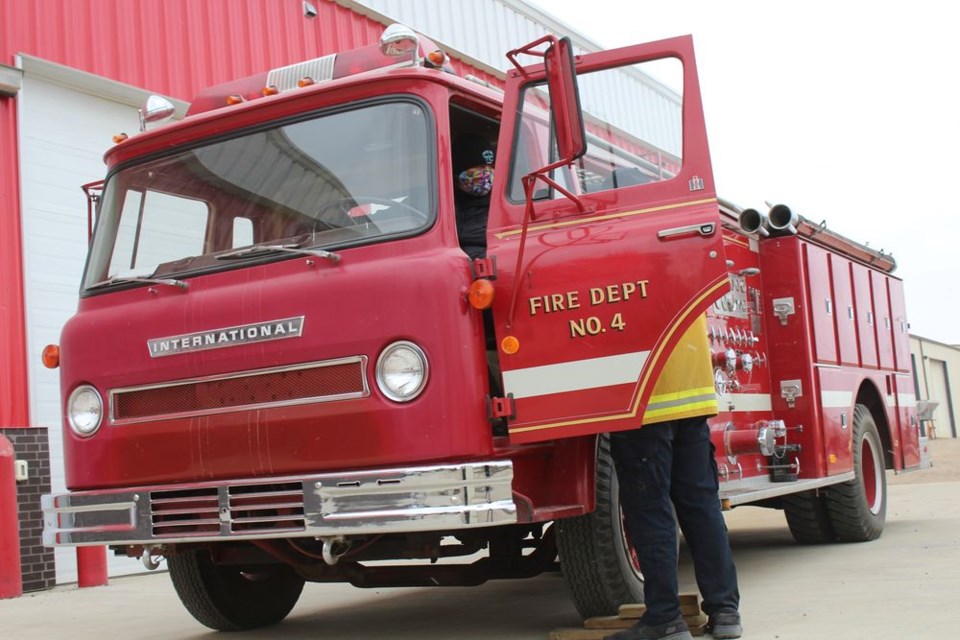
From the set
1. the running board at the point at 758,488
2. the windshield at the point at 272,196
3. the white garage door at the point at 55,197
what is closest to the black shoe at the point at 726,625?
the running board at the point at 758,488

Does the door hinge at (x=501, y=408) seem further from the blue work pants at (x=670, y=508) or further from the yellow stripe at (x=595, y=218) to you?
the yellow stripe at (x=595, y=218)

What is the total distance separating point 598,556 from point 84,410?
2573mm

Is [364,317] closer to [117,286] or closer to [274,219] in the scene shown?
[274,219]

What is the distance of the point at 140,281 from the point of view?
5566 mm

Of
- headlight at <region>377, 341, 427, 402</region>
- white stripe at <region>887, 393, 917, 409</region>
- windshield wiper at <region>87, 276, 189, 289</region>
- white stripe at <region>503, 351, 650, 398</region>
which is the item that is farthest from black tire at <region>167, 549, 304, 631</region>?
white stripe at <region>887, 393, 917, 409</region>

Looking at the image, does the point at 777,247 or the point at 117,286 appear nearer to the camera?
the point at 117,286

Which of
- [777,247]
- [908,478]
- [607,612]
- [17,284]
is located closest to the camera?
[607,612]

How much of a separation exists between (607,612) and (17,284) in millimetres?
6416

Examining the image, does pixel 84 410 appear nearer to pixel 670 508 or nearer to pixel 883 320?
pixel 670 508

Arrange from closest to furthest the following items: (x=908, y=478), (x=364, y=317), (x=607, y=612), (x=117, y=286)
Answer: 1. (x=364, y=317)
2. (x=607, y=612)
3. (x=117, y=286)
4. (x=908, y=478)

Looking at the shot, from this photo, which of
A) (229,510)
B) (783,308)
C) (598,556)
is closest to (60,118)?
(229,510)

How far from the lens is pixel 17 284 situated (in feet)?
31.5

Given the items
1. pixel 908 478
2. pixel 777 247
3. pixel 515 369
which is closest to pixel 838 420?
pixel 777 247

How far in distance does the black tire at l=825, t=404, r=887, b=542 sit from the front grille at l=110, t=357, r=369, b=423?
16.7 feet
